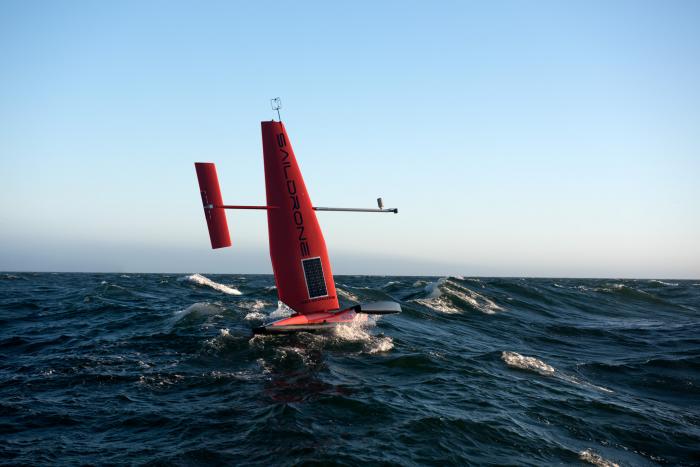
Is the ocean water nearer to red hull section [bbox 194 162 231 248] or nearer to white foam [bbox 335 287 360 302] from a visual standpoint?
red hull section [bbox 194 162 231 248]

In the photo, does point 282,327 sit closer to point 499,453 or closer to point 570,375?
point 499,453

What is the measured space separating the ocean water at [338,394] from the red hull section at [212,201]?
3.70 metres

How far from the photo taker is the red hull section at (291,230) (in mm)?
14781

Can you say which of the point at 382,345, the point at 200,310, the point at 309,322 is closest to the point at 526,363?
the point at 382,345

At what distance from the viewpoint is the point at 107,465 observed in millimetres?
6816

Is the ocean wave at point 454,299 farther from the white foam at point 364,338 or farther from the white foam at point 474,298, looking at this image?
the white foam at point 364,338

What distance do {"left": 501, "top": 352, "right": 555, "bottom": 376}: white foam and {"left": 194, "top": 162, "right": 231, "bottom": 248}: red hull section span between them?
416 inches

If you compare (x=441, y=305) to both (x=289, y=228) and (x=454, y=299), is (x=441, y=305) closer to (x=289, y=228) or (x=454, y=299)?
(x=454, y=299)

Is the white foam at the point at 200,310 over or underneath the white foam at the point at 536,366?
over

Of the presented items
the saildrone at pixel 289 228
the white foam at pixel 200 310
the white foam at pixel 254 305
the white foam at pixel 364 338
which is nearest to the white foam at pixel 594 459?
the white foam at pixel 364 338

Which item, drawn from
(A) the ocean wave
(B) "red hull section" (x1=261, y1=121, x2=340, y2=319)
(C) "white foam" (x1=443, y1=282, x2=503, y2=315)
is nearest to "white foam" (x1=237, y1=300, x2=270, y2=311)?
(B) "red hull section" (x1=261, y1=121, x2=340, y2=319)

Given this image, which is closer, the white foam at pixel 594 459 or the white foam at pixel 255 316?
the white foam at pixel 594 459

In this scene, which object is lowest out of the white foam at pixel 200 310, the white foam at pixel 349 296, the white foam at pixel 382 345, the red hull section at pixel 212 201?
the white foam at pixel 382 345

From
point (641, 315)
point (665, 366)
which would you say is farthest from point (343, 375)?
point (641, 315)
